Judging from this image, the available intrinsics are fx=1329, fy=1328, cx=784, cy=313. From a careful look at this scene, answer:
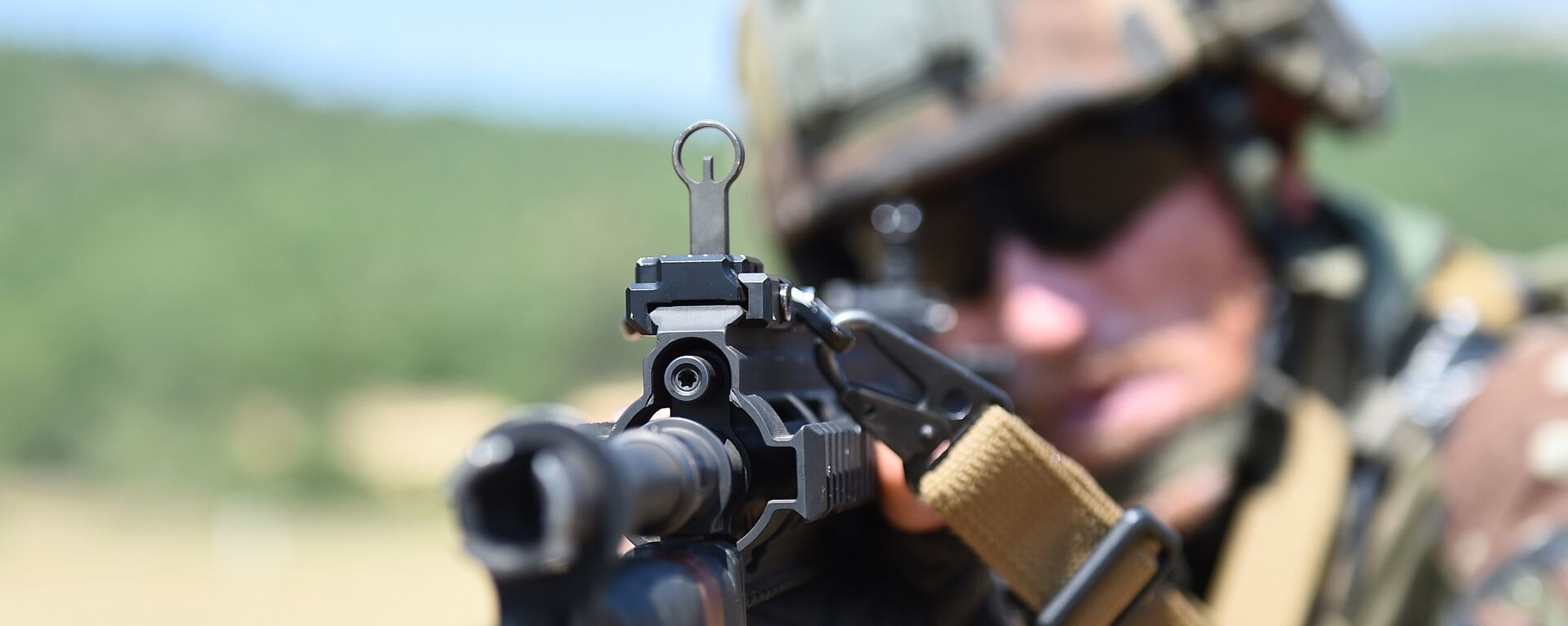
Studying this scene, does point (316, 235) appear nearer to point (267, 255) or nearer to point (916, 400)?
point (267, 255)

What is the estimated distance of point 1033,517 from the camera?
5.73 feet

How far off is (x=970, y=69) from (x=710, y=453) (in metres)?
2.10

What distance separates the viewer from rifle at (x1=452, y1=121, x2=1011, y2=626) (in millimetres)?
953

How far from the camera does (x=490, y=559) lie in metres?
0.95

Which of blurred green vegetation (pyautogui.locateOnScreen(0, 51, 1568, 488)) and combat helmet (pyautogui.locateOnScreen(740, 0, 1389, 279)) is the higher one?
combat helmet (pyautogui.locateOnScreen(740, 0, 1389, 279))

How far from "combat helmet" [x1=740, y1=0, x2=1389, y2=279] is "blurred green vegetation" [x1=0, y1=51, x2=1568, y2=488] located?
8.63m

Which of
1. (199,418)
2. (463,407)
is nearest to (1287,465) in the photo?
(199,418)

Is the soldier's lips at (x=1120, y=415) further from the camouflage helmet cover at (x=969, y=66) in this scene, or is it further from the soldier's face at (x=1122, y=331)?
the camouflage helmet cover at (x=969, y=66)

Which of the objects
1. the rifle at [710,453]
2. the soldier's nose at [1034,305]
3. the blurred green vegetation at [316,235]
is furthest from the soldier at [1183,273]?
the blurred green vegetation at [316,235]

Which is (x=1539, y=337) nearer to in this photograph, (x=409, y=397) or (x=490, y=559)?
(x=490, y=559)

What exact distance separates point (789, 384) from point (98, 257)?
114 ft

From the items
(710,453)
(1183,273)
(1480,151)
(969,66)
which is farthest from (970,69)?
(1480,151)

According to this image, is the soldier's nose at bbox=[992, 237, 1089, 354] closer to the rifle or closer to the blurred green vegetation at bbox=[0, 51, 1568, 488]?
the rifle

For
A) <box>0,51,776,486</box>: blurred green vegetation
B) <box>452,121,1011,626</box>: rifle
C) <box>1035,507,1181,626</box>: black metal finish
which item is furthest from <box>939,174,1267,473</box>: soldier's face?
<box>0,51,776,486</box>: blurred green vegetation
